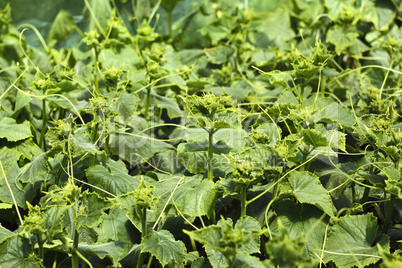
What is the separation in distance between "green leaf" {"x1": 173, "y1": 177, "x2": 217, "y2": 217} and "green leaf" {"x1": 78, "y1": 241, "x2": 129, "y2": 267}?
0.73 feet

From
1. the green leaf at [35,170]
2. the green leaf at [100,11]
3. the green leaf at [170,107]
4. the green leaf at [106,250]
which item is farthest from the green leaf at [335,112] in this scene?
the green leaf at [100,11]

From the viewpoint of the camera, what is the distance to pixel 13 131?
178 cm

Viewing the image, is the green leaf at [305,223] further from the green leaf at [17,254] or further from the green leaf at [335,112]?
the green leaf at [17,254]

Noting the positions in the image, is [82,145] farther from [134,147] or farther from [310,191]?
[310,191]

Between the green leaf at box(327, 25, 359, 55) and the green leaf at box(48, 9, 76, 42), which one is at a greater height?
the green leaf at box(48, 9, 76, 42)

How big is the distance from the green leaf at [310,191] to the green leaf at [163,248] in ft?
1.30

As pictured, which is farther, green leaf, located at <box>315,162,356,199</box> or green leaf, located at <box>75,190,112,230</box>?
green leaf, located at <box>315,162,356,199</box>

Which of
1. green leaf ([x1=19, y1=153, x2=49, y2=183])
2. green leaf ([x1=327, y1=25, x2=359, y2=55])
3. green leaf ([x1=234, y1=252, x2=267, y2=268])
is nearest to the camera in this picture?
green leaf ([x1=234, y1=252, x2=267, y2=268])

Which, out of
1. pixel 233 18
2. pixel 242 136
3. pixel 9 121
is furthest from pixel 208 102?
pixel 233 18

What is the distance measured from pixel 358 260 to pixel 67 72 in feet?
4.49

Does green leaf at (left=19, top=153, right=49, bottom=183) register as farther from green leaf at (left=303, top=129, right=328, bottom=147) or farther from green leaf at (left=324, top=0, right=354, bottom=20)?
green leaf at (left=324, top=0, right=354, bottom=20)

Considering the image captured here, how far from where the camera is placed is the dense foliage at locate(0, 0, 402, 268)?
4.12ft

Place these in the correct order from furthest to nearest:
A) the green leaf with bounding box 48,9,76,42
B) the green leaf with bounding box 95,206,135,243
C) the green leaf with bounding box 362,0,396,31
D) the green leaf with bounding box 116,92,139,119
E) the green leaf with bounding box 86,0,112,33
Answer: the green leaf with bounding box 48,9,76,42, the green leaf with bounding box 86,0,112,33, the green leaf with bounding box 362,0,396,31, the green leaf with bounding box 116,92,139,119, the green leaf with bounding box 95,206,135,243

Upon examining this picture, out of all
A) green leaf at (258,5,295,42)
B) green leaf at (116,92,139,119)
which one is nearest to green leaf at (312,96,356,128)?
green leaf at (116,92,139,119)
